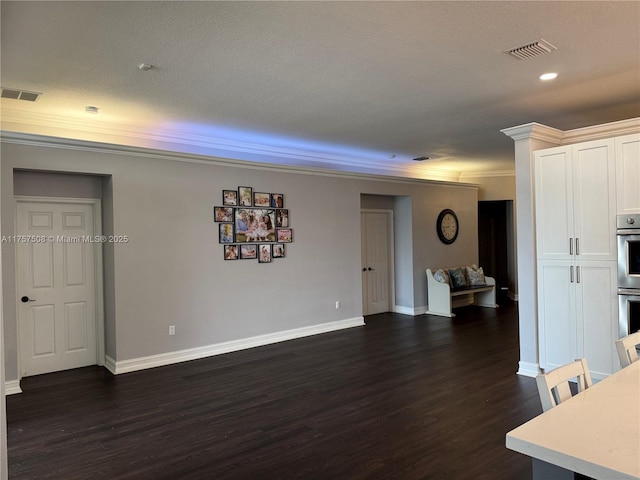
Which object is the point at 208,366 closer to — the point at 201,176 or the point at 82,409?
the point at 82,409

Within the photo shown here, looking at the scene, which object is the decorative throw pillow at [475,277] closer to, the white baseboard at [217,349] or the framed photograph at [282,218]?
the white baseboard at [217,349]

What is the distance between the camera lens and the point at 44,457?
2.98m

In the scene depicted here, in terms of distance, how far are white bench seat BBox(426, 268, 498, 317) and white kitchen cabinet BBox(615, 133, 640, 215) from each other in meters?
4.14

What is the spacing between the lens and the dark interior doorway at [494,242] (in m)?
10.2

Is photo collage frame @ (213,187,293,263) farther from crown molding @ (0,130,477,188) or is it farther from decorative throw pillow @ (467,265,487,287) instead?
decorative throw pillow @ (467,265,487,287)

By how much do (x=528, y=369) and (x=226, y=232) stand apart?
152 inches

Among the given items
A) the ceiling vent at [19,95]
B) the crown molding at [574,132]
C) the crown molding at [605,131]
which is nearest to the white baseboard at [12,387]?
the ceiling vent at [19,95]

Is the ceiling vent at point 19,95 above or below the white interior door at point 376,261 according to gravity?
above

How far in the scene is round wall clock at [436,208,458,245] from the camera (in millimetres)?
8551

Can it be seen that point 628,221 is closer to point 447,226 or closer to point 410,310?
point 410,310

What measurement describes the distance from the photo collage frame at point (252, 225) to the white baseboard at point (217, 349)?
3.61 ft

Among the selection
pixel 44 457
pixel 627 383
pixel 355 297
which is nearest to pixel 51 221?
pixel 44 457

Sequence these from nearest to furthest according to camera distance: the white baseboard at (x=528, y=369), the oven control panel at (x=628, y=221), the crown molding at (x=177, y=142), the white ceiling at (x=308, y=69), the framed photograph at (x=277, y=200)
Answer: the white ceiling at (x=308, y=69)
the oven control panel at (x=628, y=221)
the white baseboard at (x=528, y=369)
the crown molding at (x=177, y=142)
the framed photograph at (x=277, y=200)

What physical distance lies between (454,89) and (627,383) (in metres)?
3.25
